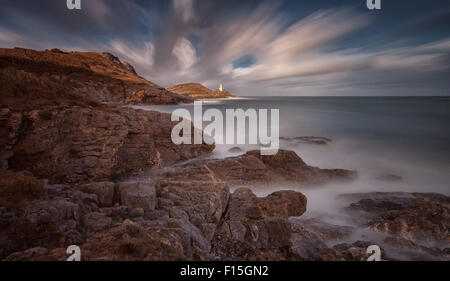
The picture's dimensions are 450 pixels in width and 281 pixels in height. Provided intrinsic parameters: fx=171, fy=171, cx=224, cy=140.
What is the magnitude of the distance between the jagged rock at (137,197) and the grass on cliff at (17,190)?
77.0 inches

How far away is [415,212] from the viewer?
300 inches

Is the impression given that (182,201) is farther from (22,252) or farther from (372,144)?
(372,144)

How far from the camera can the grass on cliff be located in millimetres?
3961

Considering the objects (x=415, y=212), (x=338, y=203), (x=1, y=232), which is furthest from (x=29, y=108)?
(x=415, y=212)

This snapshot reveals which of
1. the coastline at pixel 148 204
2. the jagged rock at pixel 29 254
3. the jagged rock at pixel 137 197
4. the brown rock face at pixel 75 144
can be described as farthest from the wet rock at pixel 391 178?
the jagged rock at pixel 29 254

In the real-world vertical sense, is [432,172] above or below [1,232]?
below

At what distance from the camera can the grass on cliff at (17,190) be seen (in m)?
3.96

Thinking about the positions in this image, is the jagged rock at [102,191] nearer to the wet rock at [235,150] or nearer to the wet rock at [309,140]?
the wet rock at [235,150]

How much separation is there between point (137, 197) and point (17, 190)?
2.77 metres

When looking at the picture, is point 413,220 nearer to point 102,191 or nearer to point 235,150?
point 102,191

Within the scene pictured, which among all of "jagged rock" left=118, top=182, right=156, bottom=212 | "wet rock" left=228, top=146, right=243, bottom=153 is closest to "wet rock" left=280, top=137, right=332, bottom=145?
"wet rock" left=228, top=146, right=243, bottom=153
